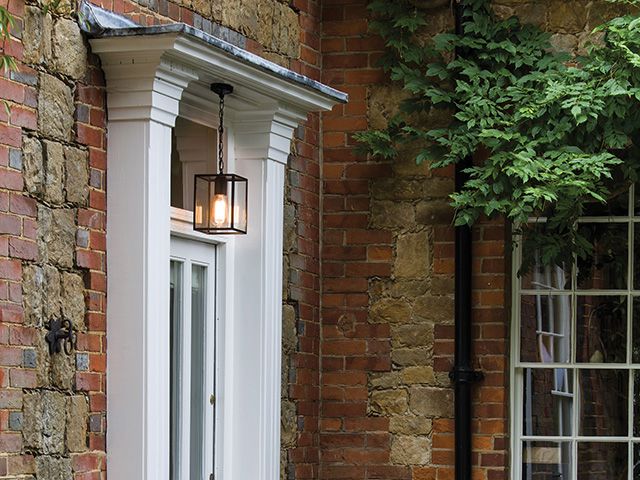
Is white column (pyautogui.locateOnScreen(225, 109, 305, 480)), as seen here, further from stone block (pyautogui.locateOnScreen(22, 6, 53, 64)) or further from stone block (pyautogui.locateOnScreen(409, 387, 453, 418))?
stone block (pyautogui.locateOnScreen(22, 6, 53, 64))

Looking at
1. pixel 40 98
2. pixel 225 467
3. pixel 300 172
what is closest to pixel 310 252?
pixel 300 172

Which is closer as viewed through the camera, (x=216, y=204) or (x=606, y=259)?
(x=216, y=204)

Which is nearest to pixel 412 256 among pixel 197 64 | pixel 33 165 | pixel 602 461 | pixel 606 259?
pixel 606 259

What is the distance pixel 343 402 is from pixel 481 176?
1569 mm

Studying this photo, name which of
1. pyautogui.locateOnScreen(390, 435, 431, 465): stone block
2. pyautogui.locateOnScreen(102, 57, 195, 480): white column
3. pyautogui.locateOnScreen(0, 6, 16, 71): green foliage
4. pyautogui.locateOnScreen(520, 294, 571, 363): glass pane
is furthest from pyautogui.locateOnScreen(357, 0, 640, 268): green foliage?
pyautogui.locateOnScreen(0, 6, 16, 71): green foliage

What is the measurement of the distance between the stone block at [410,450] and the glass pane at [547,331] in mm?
750

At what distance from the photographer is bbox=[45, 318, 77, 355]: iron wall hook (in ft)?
18.6

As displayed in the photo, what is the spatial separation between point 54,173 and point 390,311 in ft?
9.95

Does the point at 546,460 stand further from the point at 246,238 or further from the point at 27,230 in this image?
the point at 27,230

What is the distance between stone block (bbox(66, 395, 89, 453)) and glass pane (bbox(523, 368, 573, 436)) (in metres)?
3.19

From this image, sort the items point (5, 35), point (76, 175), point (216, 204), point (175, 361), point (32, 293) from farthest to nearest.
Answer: point (175, 361), point (216, 204), point (76, 175), point (32, 293), point (5, 35)

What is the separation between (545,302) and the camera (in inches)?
326

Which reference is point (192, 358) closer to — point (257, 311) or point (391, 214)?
point (257, 311)

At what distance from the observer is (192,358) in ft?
22.9
